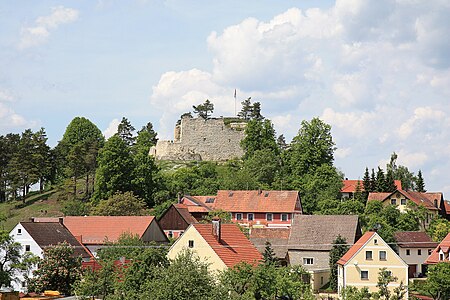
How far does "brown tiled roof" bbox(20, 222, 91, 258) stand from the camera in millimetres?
54812

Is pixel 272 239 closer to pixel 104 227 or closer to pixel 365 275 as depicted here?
pixel 104 227

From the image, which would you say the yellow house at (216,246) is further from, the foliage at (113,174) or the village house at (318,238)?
the foliage at (113,174)

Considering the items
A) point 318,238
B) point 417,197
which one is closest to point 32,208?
point 318,238

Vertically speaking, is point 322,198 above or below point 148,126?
below

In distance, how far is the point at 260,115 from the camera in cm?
11356

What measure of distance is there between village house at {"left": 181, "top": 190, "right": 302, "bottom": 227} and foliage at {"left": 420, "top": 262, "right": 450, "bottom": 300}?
87.2 ft

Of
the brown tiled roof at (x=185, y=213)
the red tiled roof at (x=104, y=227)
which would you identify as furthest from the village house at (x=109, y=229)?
the brown tiled roof at (x=185, y=213)

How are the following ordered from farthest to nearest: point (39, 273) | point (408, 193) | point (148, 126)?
1. point (148, 126)
2. point (408, 193)
3. point (39, 273)

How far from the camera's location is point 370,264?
46906 millimetres

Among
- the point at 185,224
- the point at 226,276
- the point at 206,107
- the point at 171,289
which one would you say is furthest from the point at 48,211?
the point at 171,289

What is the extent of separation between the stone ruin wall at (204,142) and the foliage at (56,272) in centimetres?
5587

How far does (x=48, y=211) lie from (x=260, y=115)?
4013 cm

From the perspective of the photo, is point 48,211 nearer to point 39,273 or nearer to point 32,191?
point 32,191

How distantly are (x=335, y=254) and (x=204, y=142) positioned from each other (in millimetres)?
56645
